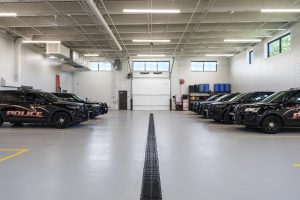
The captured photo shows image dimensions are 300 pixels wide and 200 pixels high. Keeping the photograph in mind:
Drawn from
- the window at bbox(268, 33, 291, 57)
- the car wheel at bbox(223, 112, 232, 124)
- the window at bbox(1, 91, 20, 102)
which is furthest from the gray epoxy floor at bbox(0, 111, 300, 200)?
the window at bbox(268, 33, 291, 57)

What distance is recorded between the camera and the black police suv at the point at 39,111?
9.45 m

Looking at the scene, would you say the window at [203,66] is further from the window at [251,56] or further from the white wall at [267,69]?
the window at [251,56]

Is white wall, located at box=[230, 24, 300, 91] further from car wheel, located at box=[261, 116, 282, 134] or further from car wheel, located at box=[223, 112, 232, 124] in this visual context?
car wheel, located at box=[261, 116, 282, 134]

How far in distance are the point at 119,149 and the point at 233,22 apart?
32.6 ft

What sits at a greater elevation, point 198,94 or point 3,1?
point 3,1

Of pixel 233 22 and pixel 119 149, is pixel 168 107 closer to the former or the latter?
pixel 233 22

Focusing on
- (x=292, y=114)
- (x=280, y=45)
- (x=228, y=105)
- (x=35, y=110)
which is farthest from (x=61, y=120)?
(x=280, y=45)

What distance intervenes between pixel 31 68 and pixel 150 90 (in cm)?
1061

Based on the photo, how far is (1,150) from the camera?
566cm

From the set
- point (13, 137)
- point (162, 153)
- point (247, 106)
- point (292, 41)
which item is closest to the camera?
point (162, 153)

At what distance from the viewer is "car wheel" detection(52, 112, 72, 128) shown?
31.1 ft

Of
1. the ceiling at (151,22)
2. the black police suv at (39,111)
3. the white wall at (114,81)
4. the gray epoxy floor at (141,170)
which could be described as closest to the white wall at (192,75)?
the white wall at (114,81)

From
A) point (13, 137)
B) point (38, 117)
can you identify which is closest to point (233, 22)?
point (38, 117)

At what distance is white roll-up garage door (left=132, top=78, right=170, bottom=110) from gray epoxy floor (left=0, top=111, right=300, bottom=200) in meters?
17.7
